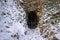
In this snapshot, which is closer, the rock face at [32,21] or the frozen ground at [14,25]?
the frozen ground at [14,25]

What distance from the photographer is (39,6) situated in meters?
7.03

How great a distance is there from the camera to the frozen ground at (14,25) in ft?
19.9

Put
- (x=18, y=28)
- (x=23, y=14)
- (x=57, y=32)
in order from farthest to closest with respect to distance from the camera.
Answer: (x=23, y=14)
(x=18, y=28)
(x=57, y=32)

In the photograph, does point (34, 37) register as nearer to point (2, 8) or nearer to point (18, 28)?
point (18, 28)

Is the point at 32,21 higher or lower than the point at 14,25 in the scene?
higher

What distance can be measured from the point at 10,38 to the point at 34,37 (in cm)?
85

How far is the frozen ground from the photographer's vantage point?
19.9 feet

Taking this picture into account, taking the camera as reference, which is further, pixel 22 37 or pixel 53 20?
pixel 53 20

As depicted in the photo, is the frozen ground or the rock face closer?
the frozen ground

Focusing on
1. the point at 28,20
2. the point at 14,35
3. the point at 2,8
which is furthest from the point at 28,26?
the point at 2,8

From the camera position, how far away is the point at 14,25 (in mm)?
6527

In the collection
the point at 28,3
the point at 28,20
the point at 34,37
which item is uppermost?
the point at 28,3

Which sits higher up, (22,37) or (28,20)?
(28,20)

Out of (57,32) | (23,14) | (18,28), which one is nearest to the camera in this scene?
(57,32)
